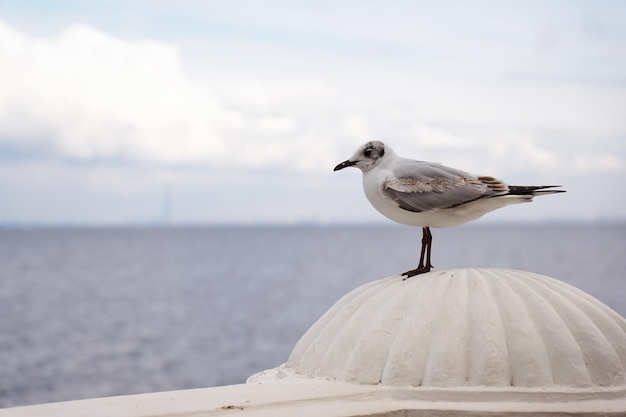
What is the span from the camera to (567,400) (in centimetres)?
538

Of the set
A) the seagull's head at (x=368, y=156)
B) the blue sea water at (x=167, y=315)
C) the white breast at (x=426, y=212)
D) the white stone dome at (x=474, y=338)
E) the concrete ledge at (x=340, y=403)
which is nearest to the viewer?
the concrete ledge at (x=340, y=403)

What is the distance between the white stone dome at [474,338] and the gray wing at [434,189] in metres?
0.60

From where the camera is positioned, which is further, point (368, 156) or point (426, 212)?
point (368, 156)

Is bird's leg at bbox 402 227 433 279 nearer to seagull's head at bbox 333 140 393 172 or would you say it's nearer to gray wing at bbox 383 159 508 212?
gray wing at bbox 383 159 508 212

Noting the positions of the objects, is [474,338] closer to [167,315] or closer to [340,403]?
[340,403]

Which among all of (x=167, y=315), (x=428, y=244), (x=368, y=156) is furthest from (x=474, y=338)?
(x=167, y=315)

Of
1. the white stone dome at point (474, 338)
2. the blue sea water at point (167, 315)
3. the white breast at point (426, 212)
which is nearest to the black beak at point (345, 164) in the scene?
the white breast at point (426, 212)

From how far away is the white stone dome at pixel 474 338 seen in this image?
5.46 metres

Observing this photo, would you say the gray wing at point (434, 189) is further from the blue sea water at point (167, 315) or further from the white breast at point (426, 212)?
the blue sea water at point (167, 315)

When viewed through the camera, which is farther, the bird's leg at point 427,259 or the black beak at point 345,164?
the black beak at point 345,164

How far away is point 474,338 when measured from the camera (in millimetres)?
5559

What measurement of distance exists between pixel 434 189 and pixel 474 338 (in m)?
1.36

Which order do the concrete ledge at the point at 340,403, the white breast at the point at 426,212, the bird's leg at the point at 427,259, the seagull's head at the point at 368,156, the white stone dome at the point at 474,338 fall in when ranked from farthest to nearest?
the seagull's head at the point at 368,156 < the white breast at the point at 426,212 < the bird's leg at the point at 427,259 < the white stone dome at the point at 474,338 < the concrete ledge at the point at 340,403

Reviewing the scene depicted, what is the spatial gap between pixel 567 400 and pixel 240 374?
84.5ft
